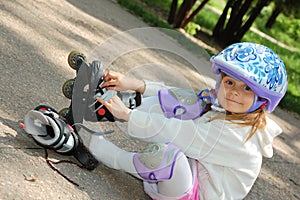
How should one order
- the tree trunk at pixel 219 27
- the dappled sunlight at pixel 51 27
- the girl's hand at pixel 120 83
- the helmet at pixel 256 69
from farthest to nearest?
the tree trunk at pixel 219 27 → the dappled sunlight at pixel 51 27 → the girl's hand at pixel 120 83 → the helmet at pixel 256 69

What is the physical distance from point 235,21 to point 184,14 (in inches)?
56.6

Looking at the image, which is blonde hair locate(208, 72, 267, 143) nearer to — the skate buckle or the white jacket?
the white jacket

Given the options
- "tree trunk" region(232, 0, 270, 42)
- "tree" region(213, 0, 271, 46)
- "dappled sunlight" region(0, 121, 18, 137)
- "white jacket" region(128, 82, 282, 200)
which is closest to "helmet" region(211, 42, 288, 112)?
"white jacket" region(128, 82, 282, 200)

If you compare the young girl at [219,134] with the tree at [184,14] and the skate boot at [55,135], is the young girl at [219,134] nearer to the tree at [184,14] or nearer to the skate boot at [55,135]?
the skate boot at [55,135]

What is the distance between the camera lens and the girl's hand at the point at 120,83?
265 cm

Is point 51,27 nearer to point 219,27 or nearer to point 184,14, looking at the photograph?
point 184,14

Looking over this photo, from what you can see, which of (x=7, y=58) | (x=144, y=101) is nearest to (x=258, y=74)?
(x=144, y=101)

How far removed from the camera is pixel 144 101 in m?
2.77

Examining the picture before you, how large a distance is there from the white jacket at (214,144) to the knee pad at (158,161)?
0.07 metres

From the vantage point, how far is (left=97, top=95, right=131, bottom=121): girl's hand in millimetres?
2441

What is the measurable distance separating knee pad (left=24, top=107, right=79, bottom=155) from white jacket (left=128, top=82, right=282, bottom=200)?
1.04 feet

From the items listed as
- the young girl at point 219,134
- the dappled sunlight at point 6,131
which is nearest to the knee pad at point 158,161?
the young girl at point 219,134

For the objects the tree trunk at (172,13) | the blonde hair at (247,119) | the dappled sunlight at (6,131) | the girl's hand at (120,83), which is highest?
the blonde hair at (247,119)

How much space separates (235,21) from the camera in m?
10.1
